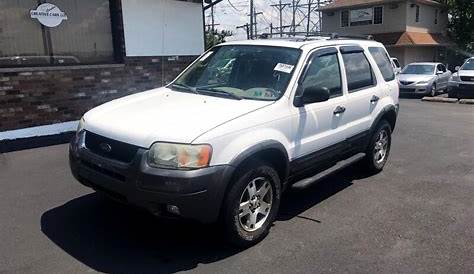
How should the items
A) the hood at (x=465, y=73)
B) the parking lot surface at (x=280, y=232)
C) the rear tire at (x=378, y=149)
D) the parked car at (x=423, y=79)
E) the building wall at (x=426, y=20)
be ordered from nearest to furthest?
the parking lot surface at (x=280, y=232) < the rear tire at (x=378, y=149) < the hood at (x=465, y=73) < the parked car at (x=423, y=79) < the building wall at (x=426, y=20)

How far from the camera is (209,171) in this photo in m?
3.62

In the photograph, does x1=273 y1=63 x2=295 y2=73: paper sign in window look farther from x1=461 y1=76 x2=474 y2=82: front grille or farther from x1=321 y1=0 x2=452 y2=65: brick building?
x1=321 y1=0 x2=452 y2=65: brick building

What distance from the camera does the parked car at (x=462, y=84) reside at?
699 inches

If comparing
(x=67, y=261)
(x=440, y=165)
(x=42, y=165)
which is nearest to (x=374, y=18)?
(x=440, y=165)

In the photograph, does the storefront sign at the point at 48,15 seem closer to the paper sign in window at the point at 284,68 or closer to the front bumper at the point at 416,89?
the paper sign in window at the point at 284,68

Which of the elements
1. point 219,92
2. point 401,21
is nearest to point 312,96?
point 219,92

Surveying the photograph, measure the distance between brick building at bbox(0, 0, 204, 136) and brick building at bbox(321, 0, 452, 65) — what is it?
84.1 feet

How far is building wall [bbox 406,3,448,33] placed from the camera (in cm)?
3362

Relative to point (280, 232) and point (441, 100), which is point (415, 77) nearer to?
point (441, 100)

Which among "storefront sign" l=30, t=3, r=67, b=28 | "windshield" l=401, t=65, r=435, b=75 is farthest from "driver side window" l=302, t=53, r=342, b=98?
"windshield" l=401, t=65, r=435, b=75

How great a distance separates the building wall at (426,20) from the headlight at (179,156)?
33.1 meters

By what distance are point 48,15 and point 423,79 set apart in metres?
15.4

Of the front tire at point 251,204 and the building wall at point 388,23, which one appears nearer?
the front tire at point 251,204

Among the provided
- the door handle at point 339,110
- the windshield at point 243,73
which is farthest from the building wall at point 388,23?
the windshield at point 243,73
